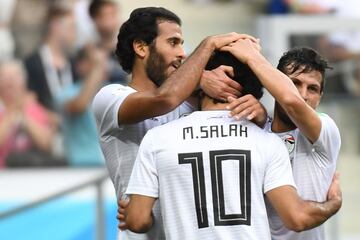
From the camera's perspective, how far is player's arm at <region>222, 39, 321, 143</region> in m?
4.01

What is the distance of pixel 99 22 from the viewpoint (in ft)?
35.3

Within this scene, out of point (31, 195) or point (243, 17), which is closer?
point (31, 195)

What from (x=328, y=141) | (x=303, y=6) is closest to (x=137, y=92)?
(x=328, y=141)

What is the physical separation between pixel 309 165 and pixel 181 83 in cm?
54

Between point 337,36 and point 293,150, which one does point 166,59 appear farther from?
point 337,36

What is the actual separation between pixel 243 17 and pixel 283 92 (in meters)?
8.23

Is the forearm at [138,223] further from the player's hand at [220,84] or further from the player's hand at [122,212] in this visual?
the player's hand at [220,84]

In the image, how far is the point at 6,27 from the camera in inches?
452

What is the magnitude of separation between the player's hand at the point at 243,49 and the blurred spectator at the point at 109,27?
6354mm

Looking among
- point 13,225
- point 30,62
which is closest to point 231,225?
point 13,225

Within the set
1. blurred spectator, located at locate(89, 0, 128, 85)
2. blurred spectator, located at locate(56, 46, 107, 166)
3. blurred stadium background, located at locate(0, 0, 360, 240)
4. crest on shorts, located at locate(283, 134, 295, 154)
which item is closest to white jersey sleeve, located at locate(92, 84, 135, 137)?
crest on shorts, located at locate(283, 134, 295, 154)

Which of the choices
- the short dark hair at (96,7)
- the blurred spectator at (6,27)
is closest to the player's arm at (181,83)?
the short dark hair at (96,7)

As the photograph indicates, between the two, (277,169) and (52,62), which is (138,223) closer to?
(277,169)

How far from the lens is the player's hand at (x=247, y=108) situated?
13.2 feet
